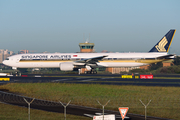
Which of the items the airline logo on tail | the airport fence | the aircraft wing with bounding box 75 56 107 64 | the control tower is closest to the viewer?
the airport fence

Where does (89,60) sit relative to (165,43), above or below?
below

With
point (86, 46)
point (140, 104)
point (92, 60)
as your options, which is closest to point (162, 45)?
point (92, 60)

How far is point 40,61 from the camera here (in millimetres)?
50062

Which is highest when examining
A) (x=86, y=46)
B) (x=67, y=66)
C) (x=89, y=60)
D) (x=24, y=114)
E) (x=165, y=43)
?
(x=86, y=46)

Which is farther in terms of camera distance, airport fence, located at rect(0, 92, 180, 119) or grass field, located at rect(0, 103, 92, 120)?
airport fence, located at rect(0, 92, 180, 119)

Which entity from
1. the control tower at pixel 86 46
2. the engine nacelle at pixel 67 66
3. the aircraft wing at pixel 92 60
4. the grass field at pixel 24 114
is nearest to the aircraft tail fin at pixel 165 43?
the aircraft wing at pixel 92 60

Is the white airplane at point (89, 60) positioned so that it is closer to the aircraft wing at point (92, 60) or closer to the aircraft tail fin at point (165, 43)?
the aircraft wing at point (92, 60)

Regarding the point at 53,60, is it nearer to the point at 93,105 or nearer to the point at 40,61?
the point at 40,61

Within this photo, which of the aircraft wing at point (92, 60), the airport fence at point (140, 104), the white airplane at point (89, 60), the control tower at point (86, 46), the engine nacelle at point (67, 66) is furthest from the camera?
the control tower at point (86, 46)

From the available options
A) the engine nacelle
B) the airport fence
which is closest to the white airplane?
the engine nacelle

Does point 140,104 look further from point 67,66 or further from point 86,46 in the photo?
point 86,46

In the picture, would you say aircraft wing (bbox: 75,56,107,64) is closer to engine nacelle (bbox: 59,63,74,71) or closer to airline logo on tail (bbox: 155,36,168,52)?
engine nacelle (bbox: 59,63,74,71)

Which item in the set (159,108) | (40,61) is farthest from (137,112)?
(40,61)

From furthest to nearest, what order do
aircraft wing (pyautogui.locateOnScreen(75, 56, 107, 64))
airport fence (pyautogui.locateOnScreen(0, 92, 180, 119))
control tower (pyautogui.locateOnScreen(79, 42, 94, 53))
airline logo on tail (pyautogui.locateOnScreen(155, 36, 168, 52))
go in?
control tower (pyautogui.locateOnScreen(79, 42, 94, 53)), airline logo on tail (pyautogui.locateOnScreen(155, 36, 168, 52)), aircraft wing (pyautogui.locateOnScreen(75, 56, 107, 64)), airport fence (pyautogui.locateOnScreen(0, 92, 180, 119))
